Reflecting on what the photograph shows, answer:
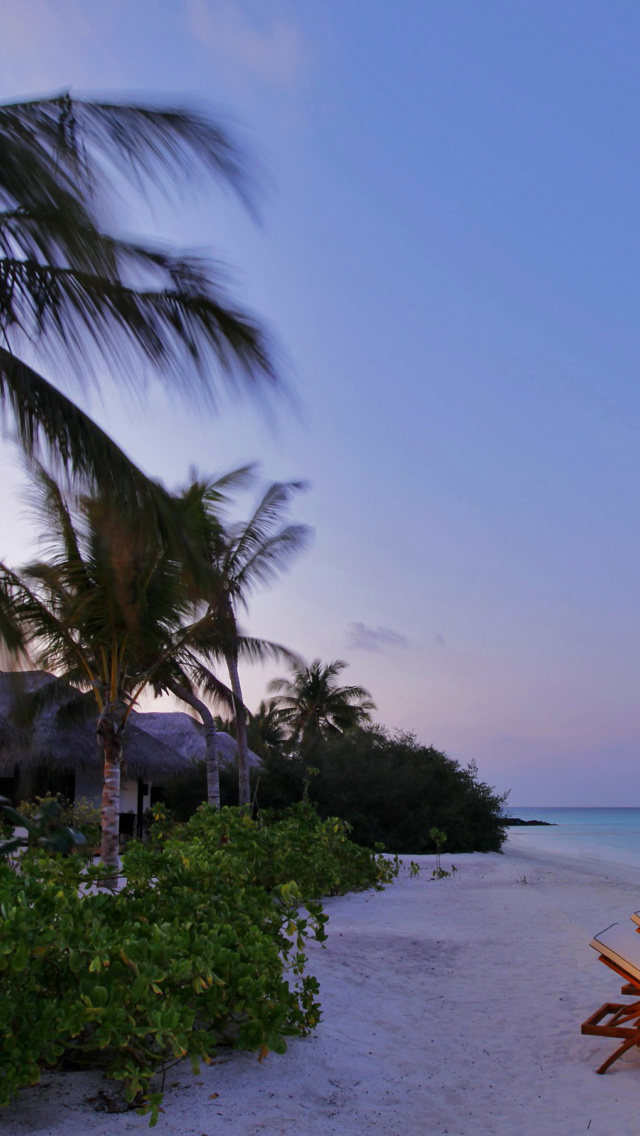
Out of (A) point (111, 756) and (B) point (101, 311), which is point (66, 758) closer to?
(A) point (111, 756)

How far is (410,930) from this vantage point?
274 inches

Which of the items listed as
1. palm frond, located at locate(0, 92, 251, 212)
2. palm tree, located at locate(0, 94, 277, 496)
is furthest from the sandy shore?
palm frond, located at locate(0, 92, 251, 212)

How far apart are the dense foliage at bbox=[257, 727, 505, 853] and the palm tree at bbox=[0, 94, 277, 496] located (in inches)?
537

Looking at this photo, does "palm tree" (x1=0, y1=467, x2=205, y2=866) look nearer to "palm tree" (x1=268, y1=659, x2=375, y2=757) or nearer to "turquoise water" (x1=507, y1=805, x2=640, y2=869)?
"turquoise water" (x1=507, y1=805, x2=640, y2=869)

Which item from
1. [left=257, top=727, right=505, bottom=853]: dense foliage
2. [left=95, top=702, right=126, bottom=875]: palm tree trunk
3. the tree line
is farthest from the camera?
[left=257, top=727, right=505, bottom=853]: dense foliage

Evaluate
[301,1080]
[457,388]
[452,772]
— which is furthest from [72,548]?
[452,772]

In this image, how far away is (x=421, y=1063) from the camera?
3.61 metres

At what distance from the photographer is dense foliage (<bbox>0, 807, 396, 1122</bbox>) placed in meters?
2.47

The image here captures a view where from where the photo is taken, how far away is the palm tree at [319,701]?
30688 millimetres

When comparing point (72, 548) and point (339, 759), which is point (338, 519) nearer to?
point (72, 548)

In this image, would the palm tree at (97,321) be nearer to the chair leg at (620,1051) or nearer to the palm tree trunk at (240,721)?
the chair leg at (620,1051)

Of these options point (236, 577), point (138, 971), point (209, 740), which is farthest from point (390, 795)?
point (138, 971)

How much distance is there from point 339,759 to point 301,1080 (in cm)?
1557

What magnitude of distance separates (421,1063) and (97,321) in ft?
12.1
